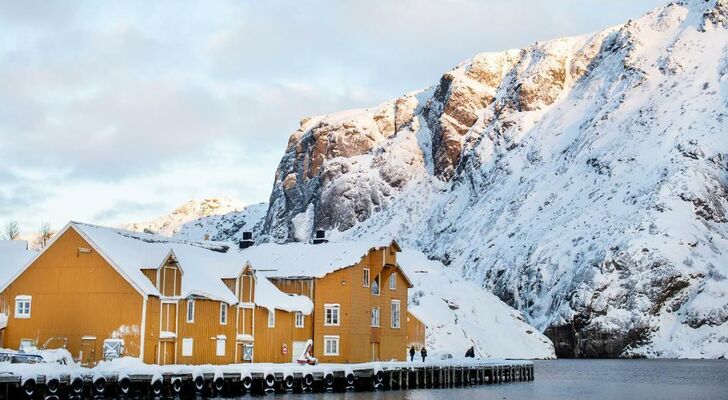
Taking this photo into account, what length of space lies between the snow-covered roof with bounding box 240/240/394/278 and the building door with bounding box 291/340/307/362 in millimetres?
5155

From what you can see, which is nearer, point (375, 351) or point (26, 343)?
point (26, 343)

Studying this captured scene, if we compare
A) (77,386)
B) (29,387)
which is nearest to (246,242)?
(77,386)

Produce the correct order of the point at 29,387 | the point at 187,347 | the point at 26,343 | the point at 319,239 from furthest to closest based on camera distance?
the point at 319,239, the point at 187,347, the point at 26,343, the point at 29,387

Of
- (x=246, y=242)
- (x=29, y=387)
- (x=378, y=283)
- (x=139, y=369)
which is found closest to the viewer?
(x=29, y=387)

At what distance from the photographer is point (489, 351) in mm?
111125

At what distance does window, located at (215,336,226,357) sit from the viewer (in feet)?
216

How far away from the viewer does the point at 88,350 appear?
2375 inches

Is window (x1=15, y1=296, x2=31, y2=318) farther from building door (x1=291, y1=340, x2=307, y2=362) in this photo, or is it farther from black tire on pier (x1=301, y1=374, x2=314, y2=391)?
building door (x1=291, y1=340, x2=307, y2=362)

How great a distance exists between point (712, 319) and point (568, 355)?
21.1m

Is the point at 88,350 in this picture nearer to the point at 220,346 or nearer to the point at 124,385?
the point at 220,346


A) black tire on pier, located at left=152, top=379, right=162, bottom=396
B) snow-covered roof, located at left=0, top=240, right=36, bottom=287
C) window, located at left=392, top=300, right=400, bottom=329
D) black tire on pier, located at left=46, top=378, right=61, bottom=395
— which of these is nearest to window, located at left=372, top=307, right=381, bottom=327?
window, located at left=392, top=300, right=400, bottom=329

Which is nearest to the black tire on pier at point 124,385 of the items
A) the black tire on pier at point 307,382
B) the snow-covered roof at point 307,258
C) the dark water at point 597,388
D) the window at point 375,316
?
the dark water at point 597,388

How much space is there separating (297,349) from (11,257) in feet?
74.3

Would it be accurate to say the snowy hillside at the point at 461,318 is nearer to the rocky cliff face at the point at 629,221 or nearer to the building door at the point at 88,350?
the rocky cliff face at the point at 629,221
